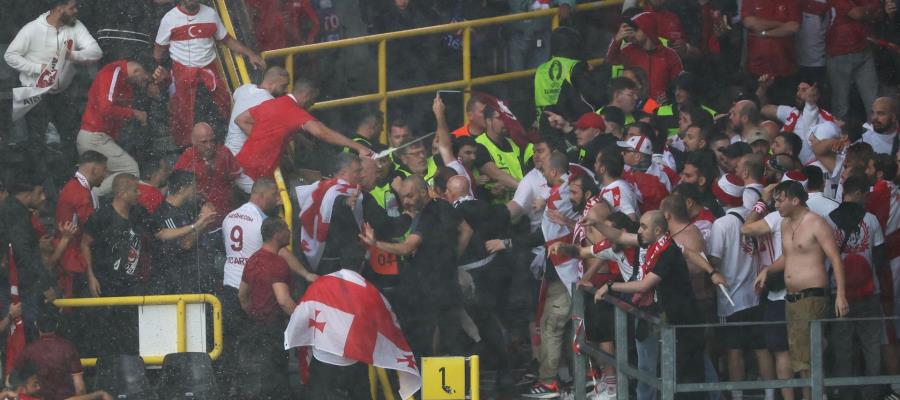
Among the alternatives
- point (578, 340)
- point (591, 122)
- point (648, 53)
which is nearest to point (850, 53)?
point (648, 53)

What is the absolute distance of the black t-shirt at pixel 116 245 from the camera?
848 cm

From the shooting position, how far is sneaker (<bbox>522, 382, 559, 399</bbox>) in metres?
8.39

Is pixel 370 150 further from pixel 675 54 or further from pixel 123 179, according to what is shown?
pixel 675 54

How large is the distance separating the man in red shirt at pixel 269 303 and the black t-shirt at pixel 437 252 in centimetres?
67

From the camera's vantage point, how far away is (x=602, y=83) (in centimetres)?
1004

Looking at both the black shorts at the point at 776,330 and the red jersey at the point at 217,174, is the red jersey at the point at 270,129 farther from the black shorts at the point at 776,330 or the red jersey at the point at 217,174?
the black shorts at the point at 776,330

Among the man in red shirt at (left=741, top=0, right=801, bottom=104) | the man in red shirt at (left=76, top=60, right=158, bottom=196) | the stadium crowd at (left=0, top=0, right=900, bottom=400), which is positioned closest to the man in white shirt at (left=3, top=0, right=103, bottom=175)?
the stadium crowd at (left=0, top=0, right=900, bottom=400)

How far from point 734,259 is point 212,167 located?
2995mm

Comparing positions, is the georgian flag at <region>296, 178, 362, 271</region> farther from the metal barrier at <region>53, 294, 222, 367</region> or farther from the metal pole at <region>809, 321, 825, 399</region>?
the metal pole at <region>809, 321, 825, 399</region>

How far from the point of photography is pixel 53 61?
31.0 ft

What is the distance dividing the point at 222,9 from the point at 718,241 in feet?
11.7

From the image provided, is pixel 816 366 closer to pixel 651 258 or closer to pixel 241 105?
pixel 651 258

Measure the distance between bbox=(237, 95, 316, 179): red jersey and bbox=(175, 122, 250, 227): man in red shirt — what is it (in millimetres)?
97

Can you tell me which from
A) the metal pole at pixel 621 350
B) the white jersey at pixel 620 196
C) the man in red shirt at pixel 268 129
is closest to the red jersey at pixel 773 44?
the white jersey at pixel 620 196
